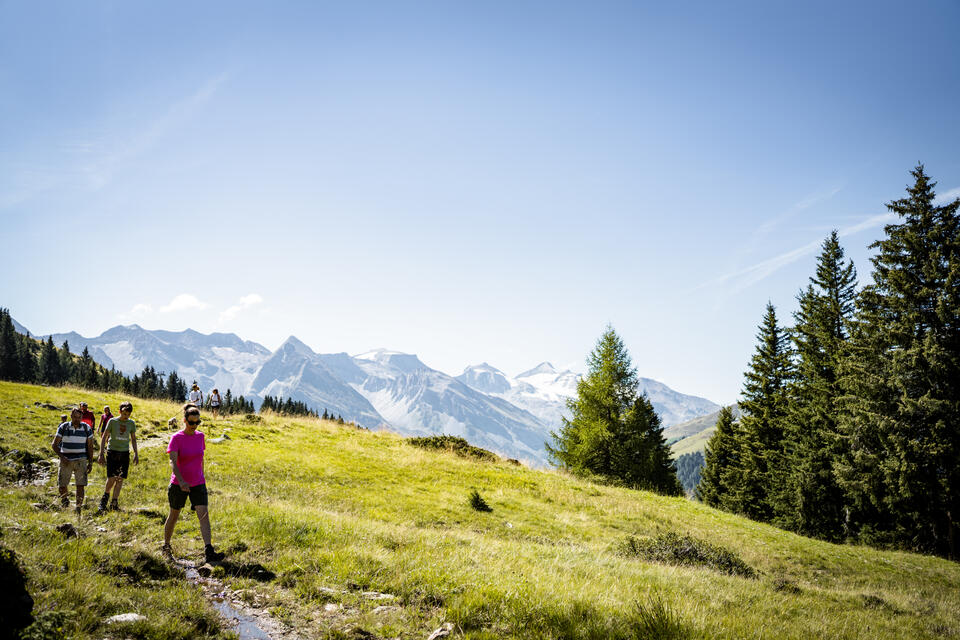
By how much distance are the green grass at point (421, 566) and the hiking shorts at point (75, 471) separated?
67cm

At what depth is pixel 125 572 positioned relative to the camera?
6.66 m

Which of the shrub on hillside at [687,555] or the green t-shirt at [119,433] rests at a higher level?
the green t-shirt at [119,433]

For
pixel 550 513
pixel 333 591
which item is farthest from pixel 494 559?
pixel 550 513

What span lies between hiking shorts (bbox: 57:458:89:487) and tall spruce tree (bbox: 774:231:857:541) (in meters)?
38.5

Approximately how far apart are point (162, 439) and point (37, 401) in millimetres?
8199

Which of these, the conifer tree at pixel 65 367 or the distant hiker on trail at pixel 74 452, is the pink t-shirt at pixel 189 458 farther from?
the conifer tree at pixel 65 367

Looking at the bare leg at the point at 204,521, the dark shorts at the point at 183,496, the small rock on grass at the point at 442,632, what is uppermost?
the dark shorts at the point at 183,496

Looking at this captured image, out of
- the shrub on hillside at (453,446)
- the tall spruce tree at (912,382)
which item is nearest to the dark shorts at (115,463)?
the shrub on hillside at (453,446)

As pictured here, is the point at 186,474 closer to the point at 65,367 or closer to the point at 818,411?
the point at 818,411

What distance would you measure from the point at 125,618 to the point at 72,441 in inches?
357

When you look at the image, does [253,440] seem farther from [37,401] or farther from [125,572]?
[125,572]

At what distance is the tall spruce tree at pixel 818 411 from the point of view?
31.3m

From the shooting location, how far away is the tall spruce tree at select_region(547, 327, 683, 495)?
35.8 meters

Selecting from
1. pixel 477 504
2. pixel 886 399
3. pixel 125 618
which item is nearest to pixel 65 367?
pixel 477 504
